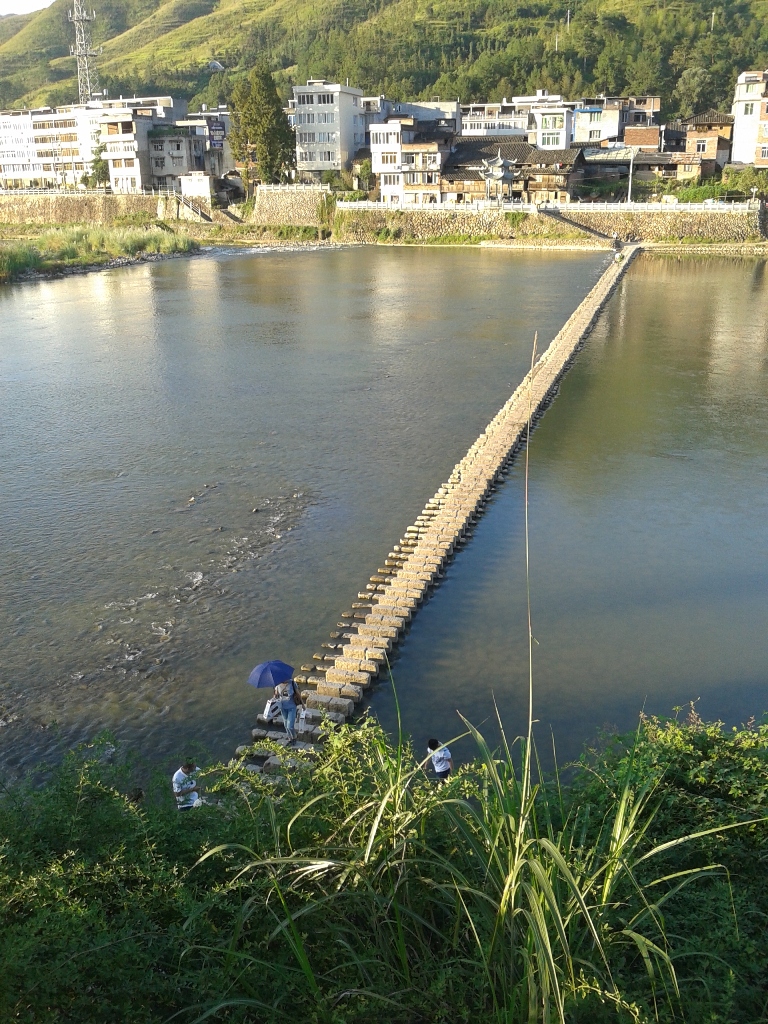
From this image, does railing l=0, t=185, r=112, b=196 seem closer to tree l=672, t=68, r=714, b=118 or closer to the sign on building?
the sign on building

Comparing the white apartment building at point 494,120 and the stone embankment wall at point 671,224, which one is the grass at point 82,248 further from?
the white apartment building at point 494,120

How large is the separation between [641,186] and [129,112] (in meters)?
40.5

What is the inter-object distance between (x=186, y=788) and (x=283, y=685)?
1.55 metres

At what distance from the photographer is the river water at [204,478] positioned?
9055 mm

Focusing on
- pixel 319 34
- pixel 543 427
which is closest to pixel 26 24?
pixel 319 34

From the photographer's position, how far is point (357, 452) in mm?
16188

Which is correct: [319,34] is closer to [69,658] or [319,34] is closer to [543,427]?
[543,427]

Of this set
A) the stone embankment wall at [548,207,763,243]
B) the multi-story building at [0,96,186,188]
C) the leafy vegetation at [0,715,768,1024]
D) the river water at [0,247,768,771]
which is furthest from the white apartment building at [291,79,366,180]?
the leafy vegetation at [0,715,768,1024]

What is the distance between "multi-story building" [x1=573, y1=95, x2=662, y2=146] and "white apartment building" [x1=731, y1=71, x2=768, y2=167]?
9368 mm

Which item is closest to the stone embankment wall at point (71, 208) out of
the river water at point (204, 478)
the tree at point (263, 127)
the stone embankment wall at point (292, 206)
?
the tree at point (263, 127)

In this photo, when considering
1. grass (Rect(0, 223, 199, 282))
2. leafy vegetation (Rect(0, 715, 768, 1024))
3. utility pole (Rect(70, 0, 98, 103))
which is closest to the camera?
leafy vegetation (Rect(0, 715, 768, 1024))

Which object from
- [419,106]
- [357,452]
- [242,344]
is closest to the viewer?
[357,452]

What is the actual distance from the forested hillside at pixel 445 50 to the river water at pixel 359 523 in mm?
65028

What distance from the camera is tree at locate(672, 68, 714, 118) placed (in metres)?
73.7
